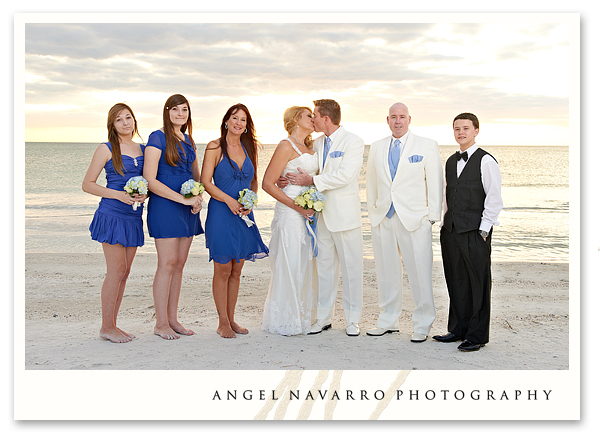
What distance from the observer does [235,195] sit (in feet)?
15.7

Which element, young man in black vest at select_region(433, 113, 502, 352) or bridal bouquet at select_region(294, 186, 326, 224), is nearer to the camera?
young man in black vest at select_region(433, 113, 502, 352)

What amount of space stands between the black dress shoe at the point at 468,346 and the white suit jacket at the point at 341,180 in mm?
1520

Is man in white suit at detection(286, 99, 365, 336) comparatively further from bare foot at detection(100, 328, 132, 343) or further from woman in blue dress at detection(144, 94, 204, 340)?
bare foot at detection(100, 328, 132, 343)

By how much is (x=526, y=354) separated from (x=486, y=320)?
0.47m

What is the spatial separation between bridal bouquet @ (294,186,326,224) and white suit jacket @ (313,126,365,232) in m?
0.08

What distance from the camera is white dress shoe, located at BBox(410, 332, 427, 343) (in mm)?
4797

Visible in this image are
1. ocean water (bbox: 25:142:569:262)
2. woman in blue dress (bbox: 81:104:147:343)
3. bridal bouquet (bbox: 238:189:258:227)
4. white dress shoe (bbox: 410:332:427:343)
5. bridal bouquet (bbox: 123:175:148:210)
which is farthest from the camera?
ocean water (bbox: 25:142:569:262)

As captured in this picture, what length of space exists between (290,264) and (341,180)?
985 millimetres

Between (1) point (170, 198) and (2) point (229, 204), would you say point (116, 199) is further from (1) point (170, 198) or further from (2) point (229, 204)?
(2) point (229, 204)

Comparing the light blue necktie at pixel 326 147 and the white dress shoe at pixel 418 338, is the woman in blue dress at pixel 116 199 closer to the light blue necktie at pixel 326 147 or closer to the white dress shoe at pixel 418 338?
the light blue necktie at pixel 326 147

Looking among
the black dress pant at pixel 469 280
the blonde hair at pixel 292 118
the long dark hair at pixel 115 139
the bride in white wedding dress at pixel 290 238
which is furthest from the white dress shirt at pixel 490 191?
the long dark hair at pixel 115 139

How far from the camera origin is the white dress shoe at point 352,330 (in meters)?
4.99
